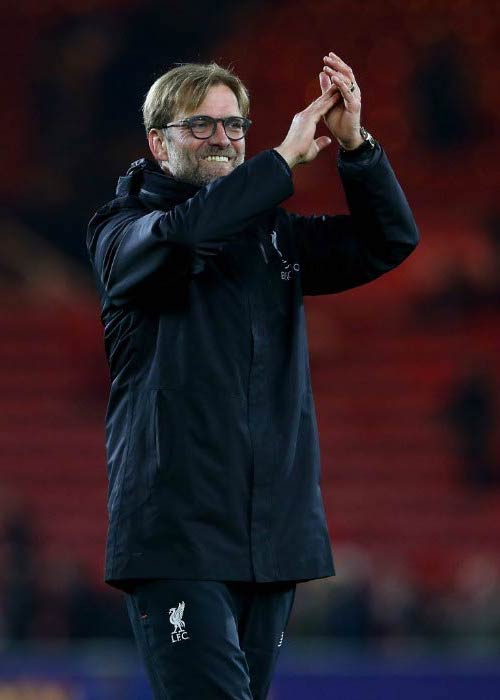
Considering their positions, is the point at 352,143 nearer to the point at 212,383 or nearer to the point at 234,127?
the point at 234,127

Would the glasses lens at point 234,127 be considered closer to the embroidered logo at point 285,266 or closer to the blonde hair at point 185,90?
the blonde hair at point 185,90

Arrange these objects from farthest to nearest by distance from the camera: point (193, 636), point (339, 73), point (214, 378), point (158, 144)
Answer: point (158, 144), point (339, 73), point (214, 378), point (193, 636)

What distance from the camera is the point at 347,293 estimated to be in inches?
473

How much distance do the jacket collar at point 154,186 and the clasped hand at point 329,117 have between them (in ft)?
0.70

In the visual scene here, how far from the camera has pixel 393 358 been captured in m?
11.8

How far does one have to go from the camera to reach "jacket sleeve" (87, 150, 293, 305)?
258 cm

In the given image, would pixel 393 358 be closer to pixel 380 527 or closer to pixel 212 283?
pixel 380 527

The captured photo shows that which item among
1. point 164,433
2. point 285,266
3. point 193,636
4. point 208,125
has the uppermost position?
point 208,125

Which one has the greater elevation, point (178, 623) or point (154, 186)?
point (154, 186)

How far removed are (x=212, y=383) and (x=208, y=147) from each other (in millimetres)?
489

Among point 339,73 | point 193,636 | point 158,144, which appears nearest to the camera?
point 193,636

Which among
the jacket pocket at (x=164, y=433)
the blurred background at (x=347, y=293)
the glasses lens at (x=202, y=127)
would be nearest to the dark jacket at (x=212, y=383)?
the jacket pocket at (x=164, y=433)

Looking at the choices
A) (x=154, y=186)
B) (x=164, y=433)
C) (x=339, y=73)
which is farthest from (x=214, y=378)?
(x=339, y=73)

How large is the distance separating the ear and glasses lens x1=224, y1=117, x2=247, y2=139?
15 cm
